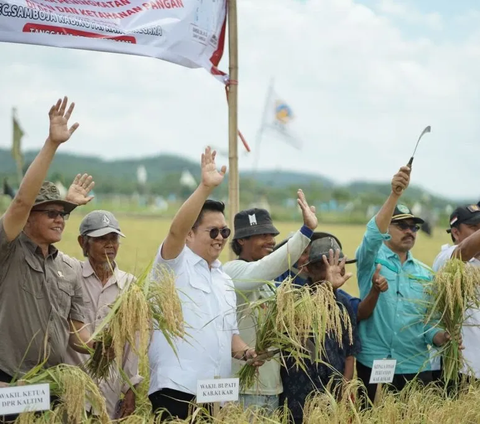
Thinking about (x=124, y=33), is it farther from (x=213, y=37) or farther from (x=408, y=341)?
(x=408, y=341)

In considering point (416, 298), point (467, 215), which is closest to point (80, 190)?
point (416, 298)

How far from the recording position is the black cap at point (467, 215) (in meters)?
5.77

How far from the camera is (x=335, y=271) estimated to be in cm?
450

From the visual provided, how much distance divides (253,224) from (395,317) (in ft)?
4.31

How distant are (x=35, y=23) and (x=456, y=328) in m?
3.75

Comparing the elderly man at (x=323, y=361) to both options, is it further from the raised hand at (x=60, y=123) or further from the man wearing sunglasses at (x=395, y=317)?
the raised hand at (x=60, y=123)

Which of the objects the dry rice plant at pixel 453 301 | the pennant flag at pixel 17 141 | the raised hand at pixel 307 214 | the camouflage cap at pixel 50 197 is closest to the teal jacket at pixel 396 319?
the dry rice plant at pixel 453 301

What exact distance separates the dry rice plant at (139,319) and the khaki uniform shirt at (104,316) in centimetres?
38

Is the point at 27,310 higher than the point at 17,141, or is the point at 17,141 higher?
the point at 17,141

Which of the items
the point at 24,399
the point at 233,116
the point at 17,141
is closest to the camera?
the point at 24,399

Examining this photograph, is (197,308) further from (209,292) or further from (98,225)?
(98,225)

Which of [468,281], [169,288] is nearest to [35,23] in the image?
[169,288]

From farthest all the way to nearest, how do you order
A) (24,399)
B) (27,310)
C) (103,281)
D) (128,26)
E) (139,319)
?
(128,26) → (103,281) → (27,310) → (139,319) → (24,399)

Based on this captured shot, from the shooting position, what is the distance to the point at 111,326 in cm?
356
